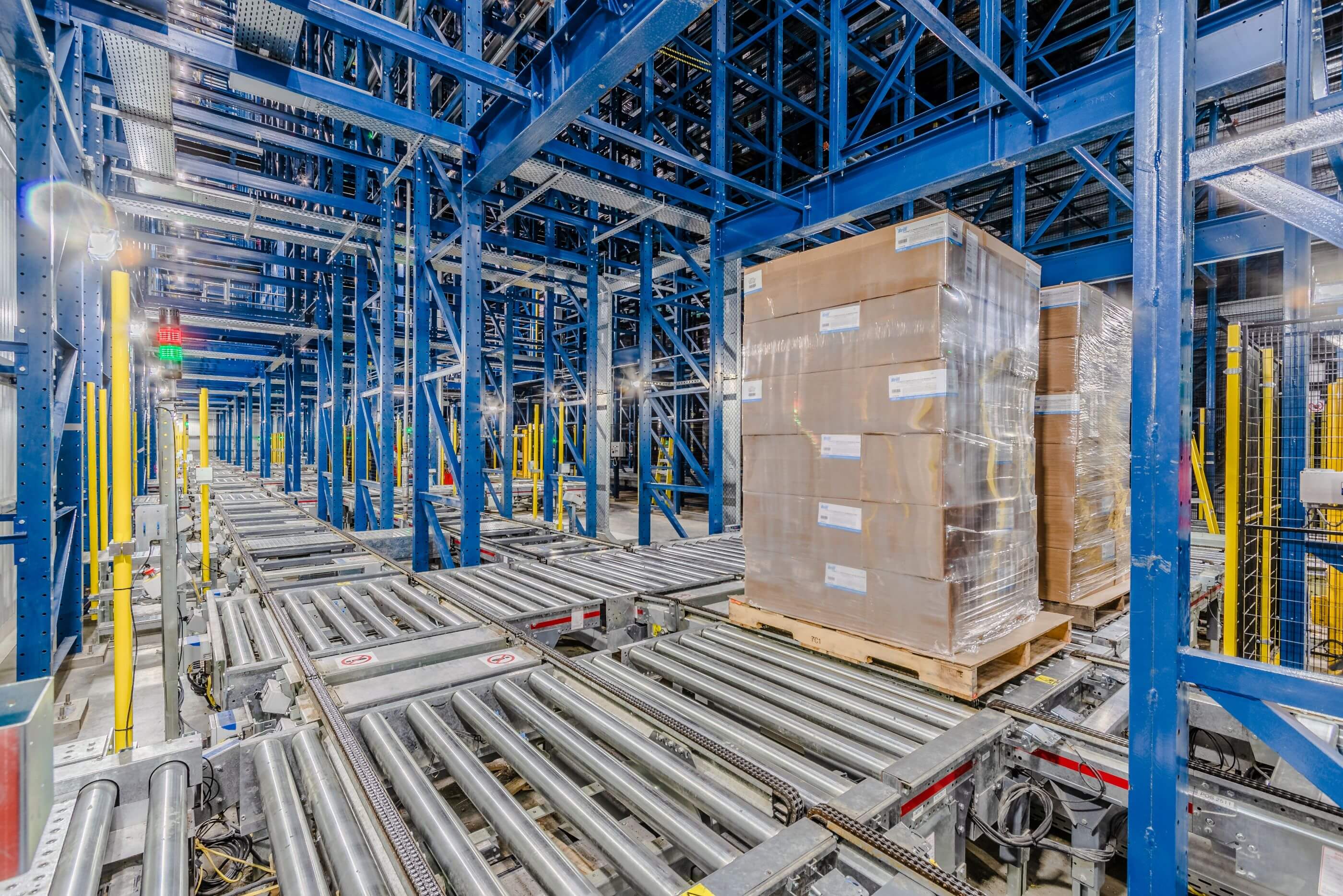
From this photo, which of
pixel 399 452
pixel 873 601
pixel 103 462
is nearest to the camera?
pixel 873 601

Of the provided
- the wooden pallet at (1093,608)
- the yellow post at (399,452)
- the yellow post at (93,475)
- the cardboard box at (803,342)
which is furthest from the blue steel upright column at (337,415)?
the wooden pallet at (1093,608)

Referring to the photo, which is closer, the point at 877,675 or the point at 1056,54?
the point at 877,675

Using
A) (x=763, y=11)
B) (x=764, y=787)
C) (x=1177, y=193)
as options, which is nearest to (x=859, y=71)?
(x=763, y=11)

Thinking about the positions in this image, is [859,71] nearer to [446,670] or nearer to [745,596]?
[745,596]

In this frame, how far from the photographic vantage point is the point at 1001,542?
281 centimetres

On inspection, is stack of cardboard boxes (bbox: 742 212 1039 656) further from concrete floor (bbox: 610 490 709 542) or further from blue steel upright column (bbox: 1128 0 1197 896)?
concrete floor (bbox: 610 490 709 542)

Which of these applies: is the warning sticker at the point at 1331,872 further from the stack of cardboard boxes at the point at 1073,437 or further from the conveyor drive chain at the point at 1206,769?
the stack of cardboard boxes at the point at 1073,437

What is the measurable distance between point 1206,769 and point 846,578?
1351 mm

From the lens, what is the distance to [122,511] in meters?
2.78

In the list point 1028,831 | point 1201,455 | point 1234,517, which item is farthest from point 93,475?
point 1201,455

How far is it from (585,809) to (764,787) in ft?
1.77

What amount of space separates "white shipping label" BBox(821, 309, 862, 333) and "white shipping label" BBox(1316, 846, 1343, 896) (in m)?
2.21

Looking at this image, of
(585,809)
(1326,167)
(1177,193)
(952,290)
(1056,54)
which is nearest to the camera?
(1177,193)

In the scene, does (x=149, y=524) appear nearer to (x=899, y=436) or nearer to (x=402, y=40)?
(x=402, y=40)
